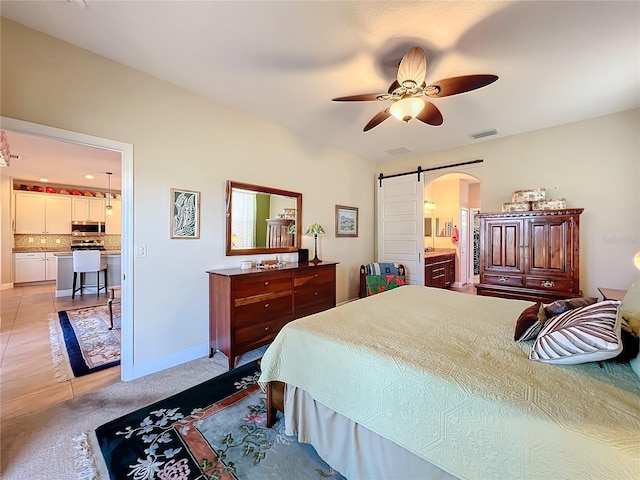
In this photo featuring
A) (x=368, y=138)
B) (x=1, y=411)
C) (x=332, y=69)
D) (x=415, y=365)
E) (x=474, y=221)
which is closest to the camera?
(x=415, y=365)

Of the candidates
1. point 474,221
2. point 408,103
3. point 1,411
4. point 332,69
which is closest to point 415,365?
point 408,103

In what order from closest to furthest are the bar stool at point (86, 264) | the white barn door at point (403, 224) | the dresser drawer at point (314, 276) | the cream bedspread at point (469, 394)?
the cream bedspread at point (469, 394)
the dresser drawer at point (314, 276)
the white barn door at point (403, 224)
the bar stool at point (86, 264)

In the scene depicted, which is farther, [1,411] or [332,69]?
[332,69]

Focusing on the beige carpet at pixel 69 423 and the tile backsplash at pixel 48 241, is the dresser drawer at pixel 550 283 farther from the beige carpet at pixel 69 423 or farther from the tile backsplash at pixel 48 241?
the tile backsplash at pixel 48 241

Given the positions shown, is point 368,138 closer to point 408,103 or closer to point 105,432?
point 408,103

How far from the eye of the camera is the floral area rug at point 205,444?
1.49 meters

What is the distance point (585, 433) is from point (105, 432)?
8.40 feet

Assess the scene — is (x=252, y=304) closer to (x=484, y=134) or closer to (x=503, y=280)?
(x=503, y=280)

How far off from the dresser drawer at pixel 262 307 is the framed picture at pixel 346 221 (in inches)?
73.4

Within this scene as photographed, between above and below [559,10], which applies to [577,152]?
below

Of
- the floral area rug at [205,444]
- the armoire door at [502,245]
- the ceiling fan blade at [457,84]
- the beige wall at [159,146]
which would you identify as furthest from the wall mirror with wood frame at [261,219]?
the armoire door at [502,245]

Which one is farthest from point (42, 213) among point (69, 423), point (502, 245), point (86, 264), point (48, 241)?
point (502, 245)

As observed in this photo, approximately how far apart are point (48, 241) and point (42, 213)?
77 cm

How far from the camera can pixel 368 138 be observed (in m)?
4.13
